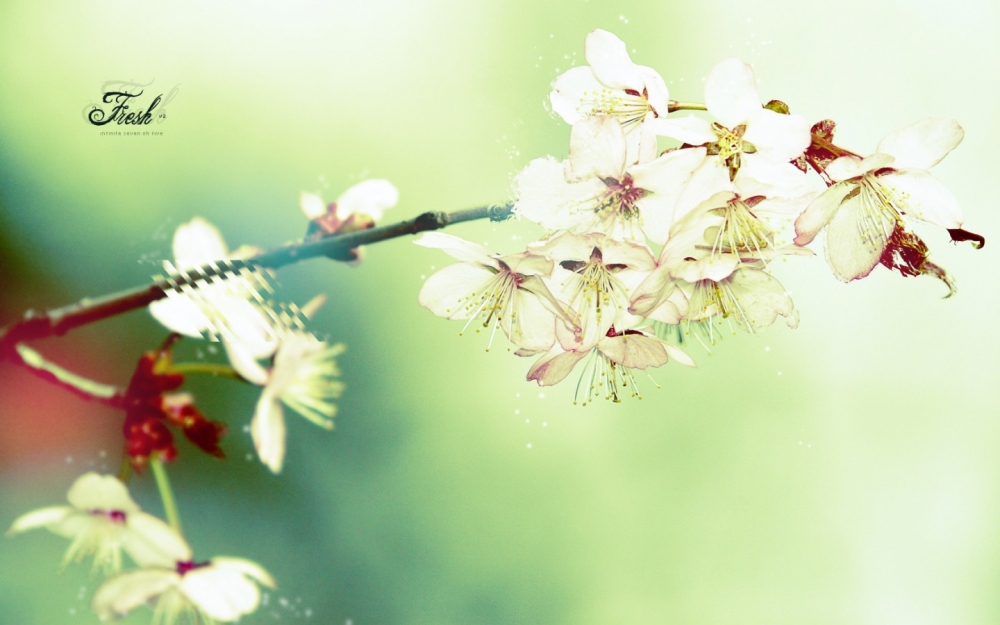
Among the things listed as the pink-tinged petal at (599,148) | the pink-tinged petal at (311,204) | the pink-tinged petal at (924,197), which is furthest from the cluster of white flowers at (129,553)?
the pink-tinged petal at (924,197)

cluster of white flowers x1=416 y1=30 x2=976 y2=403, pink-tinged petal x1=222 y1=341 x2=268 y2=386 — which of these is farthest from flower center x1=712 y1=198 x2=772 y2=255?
pink-tinged petal x1=222 y1=341 x2=268 y2=386

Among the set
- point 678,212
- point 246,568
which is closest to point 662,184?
point 678,212

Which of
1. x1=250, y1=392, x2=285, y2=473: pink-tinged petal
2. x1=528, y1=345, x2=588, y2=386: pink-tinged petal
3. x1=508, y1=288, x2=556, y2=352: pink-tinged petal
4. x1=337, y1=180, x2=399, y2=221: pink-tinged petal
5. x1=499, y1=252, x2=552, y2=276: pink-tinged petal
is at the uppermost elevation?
x1=337, y1=180, x2=399, y2=221: pink-tinged petal

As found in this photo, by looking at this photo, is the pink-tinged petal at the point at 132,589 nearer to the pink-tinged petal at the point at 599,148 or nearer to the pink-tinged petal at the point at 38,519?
the pink-tinged petal at the point at 38,519

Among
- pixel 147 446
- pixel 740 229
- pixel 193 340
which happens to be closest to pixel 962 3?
pixel 740 229

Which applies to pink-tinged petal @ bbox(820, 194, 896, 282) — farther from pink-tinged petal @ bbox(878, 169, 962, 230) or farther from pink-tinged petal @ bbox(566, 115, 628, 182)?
pink-tinged petal @ bbox(566, 115, 628, 182)

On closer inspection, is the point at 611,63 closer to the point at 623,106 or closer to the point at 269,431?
the point at 623,106

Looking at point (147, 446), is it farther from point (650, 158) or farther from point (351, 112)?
point (650, 158)
